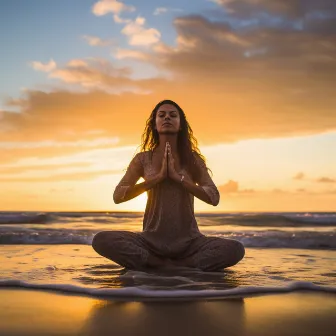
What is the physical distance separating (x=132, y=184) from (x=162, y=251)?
2.77 feet

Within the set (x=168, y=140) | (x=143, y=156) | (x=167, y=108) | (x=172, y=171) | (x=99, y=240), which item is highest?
(x=167, y=108)

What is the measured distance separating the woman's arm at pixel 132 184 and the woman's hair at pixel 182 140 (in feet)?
0.95

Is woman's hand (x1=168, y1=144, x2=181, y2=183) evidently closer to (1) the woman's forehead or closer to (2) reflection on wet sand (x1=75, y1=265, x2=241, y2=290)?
(1) the woman's forehead

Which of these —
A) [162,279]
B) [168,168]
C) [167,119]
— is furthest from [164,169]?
[162,279]

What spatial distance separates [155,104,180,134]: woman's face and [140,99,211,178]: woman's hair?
0.12 m

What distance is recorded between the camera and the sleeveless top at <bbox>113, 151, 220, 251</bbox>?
17.1 ft

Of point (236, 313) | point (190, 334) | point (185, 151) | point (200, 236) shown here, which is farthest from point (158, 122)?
point (190, 334)

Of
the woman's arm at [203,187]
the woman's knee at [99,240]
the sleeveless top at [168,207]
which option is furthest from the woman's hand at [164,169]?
the woman's knee at [99,240]

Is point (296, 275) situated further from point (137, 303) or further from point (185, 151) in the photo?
point (137, 303)

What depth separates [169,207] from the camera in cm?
526

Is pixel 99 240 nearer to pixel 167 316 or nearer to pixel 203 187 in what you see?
pixel 203 187

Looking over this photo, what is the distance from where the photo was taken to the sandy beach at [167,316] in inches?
100

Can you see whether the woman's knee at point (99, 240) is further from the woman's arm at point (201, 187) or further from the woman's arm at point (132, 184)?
the woman's arm at point (201, 187)

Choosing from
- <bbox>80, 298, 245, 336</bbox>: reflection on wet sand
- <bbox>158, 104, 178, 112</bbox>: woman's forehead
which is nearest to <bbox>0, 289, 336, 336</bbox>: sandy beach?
<bbox>80, 298, 245, 336</bbox>: reflection on wet sand
